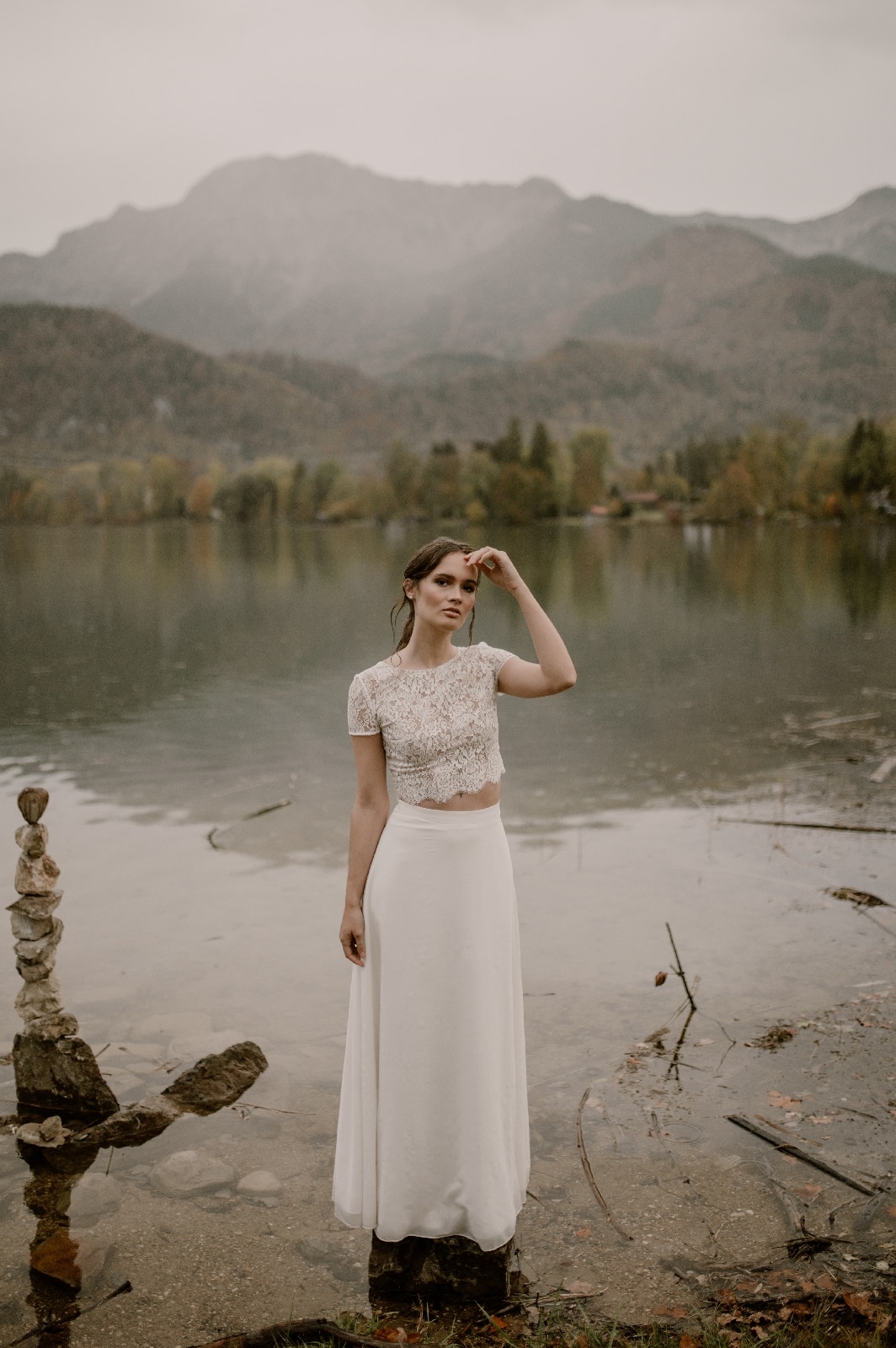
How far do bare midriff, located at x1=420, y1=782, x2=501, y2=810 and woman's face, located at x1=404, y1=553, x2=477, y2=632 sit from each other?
2.10 ft

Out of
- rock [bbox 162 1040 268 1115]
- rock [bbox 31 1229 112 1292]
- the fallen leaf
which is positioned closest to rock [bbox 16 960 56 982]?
rock [bbox 162 1040 268 1115]

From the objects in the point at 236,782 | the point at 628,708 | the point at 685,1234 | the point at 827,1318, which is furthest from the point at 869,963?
the point at 628,708

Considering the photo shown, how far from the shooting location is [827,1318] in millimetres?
4105

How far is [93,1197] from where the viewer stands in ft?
17.6

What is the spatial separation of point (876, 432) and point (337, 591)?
358 feet

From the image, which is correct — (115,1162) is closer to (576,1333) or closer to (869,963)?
(576,1333)

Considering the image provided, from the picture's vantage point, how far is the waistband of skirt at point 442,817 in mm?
4301

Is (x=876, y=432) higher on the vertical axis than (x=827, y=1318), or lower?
higher

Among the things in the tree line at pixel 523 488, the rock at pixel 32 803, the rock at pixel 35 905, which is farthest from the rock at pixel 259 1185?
the tree line at pixel 523 488

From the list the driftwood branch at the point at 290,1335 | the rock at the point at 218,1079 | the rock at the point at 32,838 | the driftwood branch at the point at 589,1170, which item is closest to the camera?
the driftwood branch at the point at 290,1335

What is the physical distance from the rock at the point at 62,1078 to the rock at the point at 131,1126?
130mm

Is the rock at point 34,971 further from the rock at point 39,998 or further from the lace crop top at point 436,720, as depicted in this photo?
the lace crop top at point 436,720

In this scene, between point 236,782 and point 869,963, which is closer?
point 869,963

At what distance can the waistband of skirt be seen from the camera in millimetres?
4301
